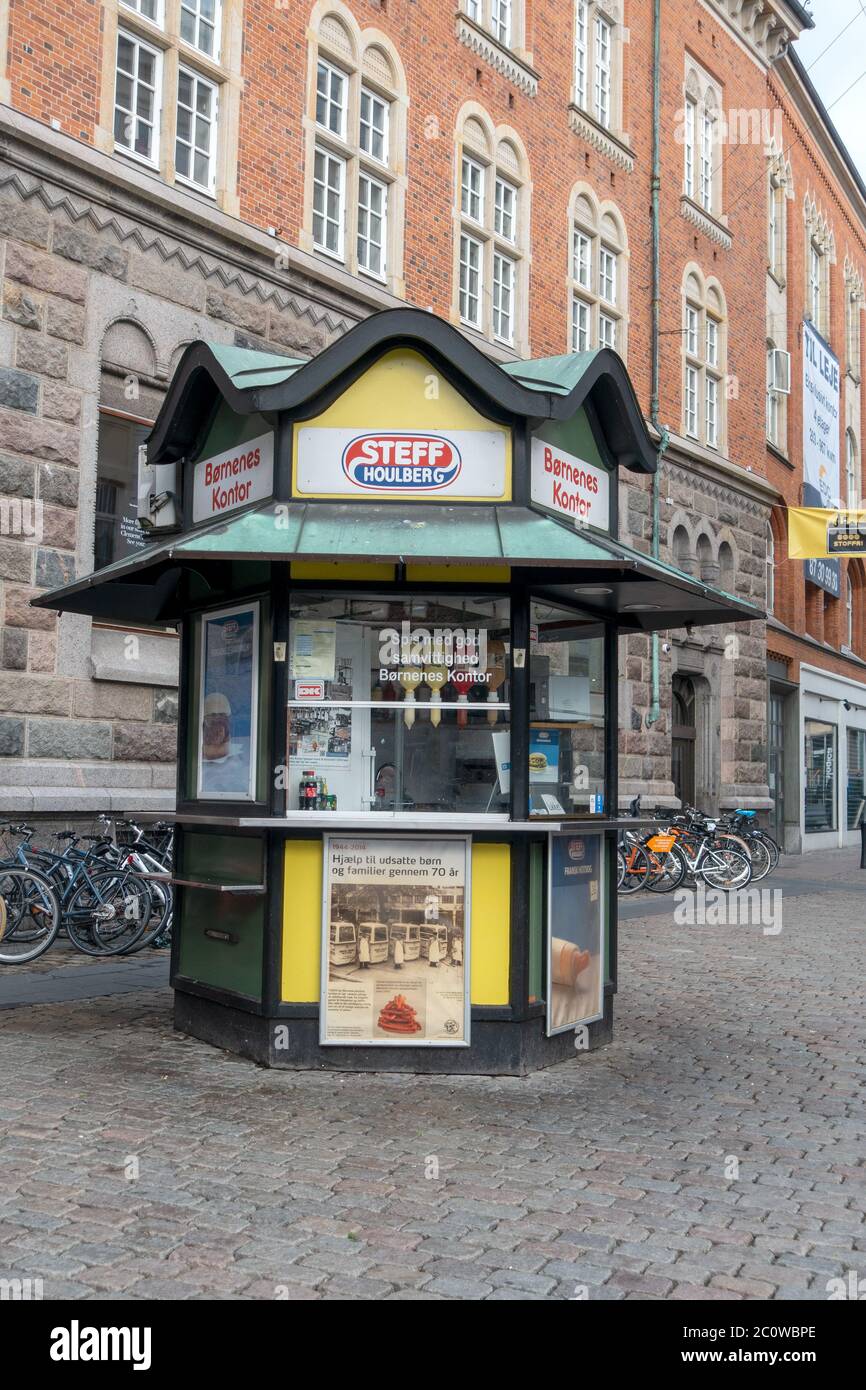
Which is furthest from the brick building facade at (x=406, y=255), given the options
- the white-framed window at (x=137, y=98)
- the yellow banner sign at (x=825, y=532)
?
the yellow banner sign at (x=825, y=532)

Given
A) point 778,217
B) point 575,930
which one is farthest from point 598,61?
point 575,930

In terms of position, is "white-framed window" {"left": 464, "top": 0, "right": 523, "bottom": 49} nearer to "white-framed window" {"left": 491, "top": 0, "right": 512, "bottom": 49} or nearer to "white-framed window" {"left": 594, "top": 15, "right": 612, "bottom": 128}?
"white-framed window" {"left": 491, "top": 0, "right": 512, "bottom": 49}

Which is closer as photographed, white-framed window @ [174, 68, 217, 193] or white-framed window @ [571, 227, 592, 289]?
white-framed window @ [174, 68, 217, 193]

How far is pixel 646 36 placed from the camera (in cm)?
2431

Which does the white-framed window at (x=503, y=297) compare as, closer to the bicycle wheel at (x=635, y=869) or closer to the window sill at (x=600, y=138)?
the window sill at (x=600, y=138)

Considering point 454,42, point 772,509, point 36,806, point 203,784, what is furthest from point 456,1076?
point 772,509

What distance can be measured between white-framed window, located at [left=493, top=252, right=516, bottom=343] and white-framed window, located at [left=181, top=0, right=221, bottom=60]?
584cm

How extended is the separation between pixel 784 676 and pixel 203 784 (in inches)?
971

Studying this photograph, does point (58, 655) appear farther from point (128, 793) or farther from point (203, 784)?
point (203, 784)

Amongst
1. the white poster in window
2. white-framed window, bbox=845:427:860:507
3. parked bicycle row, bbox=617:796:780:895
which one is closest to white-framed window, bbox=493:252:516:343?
parked bicycle row, bbox=617:796:780:895

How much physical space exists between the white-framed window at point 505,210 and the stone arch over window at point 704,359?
18.2 ft

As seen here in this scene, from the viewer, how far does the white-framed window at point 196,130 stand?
1488 cm

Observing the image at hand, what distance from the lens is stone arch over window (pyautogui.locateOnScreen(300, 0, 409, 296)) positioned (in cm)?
1653

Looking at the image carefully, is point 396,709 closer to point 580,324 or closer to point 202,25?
point 202,25
